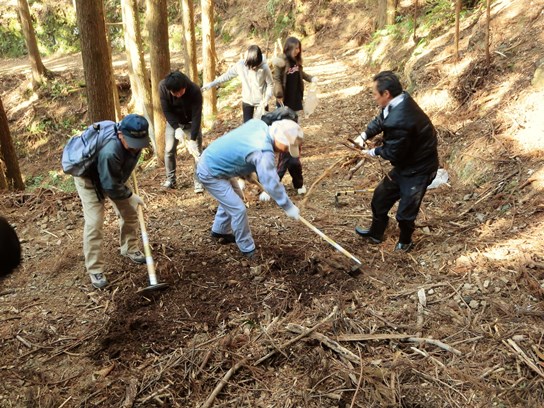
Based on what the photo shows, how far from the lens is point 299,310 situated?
4.26 meters

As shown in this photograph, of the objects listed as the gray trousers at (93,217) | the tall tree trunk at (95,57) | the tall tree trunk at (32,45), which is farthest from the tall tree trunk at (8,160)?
the tall tree trunk at (32,45)

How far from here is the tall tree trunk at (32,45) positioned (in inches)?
631

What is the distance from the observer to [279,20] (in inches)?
810

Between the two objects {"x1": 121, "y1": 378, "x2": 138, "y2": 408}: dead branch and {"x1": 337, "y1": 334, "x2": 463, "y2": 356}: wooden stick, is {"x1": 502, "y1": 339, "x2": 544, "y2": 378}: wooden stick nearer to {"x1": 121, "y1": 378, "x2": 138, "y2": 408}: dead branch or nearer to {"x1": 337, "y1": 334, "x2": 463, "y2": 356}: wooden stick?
{"x1": 337, "y1": 334, "x2": 463, "y2": 356}: wooden stick

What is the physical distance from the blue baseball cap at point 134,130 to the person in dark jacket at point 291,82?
8.99 ft

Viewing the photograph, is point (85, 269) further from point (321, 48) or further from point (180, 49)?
point (180, 49)

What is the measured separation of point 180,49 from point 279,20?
17.7 feet

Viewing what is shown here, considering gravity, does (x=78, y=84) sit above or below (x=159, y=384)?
below

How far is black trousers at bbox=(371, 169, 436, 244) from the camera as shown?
4855 millimetres

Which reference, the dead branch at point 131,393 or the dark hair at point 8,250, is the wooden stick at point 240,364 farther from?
the dark hair at point 8,250

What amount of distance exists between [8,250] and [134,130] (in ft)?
5.96

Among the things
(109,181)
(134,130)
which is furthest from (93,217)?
(134,130)

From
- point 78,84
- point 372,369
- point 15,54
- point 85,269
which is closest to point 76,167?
point 85,269

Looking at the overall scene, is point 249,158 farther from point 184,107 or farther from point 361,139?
point 184,107
